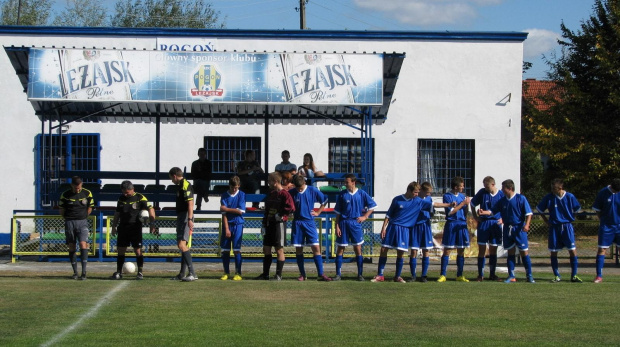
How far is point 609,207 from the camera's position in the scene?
15836mm

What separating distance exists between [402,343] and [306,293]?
15.0 ft

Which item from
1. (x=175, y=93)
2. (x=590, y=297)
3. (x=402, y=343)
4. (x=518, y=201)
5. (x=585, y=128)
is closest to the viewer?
(x=402, y=343)

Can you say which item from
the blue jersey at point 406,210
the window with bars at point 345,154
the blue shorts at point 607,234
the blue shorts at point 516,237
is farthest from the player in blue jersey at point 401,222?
the window with bars at point 345,154

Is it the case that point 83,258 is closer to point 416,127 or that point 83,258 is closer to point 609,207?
point 609,207

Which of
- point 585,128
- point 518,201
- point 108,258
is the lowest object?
point 108,258

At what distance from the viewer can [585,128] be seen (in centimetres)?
3091

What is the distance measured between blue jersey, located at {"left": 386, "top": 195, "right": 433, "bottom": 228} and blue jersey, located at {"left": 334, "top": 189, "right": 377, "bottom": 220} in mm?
425

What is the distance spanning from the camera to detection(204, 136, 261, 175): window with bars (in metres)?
26.2

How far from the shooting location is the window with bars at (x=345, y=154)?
26438 mm

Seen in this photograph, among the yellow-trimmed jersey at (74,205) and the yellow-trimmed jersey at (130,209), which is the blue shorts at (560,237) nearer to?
the yellow-trimmed jersey at (130,209)

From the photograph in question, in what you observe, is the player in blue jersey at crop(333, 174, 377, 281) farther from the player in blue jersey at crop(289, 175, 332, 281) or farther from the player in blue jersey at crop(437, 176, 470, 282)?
Result: the player in blue jersey at crop(437, 176, 470, 282)

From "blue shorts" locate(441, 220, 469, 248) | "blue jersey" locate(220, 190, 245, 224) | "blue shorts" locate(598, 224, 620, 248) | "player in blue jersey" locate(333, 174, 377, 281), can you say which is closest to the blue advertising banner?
"blue jersey" locate(220, 190, 245, 224)

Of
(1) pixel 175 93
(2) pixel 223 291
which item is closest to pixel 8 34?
(1) pixel 175 93

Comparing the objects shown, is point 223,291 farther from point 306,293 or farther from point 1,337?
point 1,337
